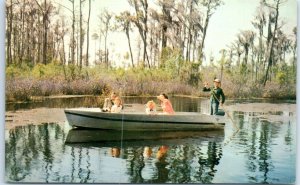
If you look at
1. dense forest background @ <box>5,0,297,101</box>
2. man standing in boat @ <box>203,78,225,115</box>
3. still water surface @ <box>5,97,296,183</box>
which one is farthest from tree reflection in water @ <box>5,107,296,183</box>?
dense forest background @ <box>5,0,297,101</box>

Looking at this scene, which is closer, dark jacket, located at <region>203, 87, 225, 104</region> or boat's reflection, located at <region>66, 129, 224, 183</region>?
boat's reflection, located at <region>66, 129, 224, 183</region>

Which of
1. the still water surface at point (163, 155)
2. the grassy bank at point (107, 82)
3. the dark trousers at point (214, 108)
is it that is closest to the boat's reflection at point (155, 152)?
the still water surface at point (163, 155)

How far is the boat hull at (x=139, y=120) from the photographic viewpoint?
2.88m

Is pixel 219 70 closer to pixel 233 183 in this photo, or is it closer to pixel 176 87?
pixel 176 87

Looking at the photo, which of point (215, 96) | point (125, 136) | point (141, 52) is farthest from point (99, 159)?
point (215, 96)

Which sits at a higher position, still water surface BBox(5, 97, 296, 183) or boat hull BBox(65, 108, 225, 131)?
boat hull BBox(65, 108, 225, 131)

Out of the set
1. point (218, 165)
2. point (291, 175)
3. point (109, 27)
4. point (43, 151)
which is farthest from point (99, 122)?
point (291, 175)

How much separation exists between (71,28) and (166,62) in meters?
0.59

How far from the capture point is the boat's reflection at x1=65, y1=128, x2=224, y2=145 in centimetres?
288

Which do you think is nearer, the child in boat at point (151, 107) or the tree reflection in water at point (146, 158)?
the tree reflection in water at point (146, 158)

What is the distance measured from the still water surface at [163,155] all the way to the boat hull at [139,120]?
4 centimetres

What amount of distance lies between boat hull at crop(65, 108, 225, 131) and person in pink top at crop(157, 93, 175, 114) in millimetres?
30

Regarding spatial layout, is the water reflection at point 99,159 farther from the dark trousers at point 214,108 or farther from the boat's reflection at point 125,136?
the dark trousers at point 214,108

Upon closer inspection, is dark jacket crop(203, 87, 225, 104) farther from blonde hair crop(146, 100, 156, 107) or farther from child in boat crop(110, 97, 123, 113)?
child in boat crop(110, 97, 123, 113)
